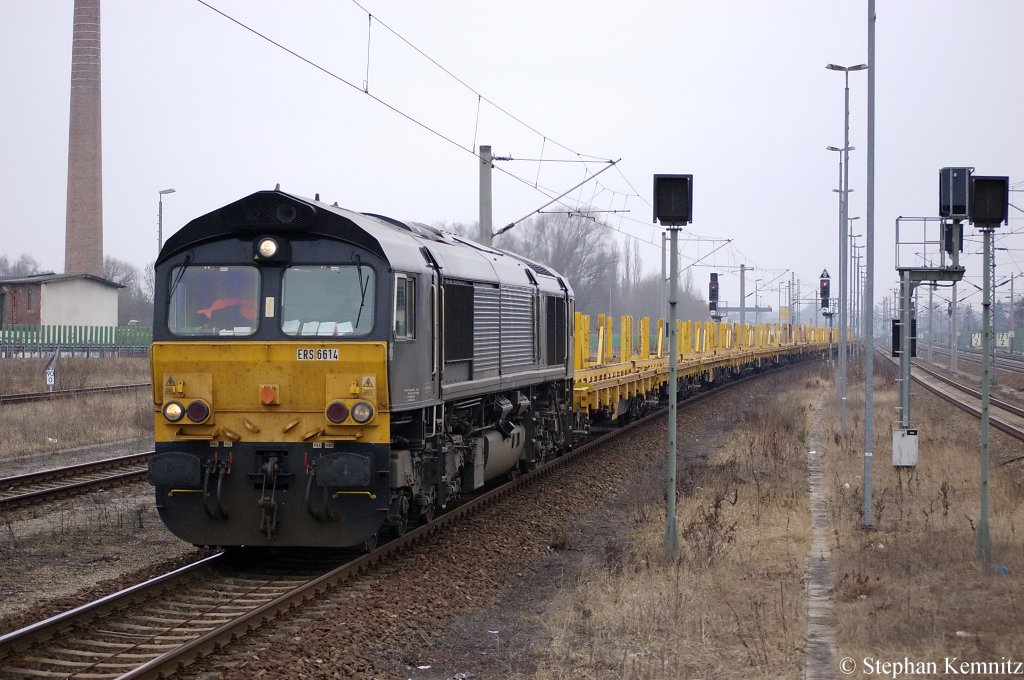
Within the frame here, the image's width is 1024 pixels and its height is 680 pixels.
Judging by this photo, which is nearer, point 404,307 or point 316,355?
point 316,355

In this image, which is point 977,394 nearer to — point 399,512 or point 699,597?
point 699,597

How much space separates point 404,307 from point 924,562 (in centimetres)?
557

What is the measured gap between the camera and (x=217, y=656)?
7926 mm

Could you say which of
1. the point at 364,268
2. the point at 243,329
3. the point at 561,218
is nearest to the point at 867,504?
the point at 364,268

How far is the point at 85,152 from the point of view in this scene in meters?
57.8

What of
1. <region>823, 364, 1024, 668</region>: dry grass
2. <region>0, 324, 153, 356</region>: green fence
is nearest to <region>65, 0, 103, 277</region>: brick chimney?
<region>0, 324, 153, 356</region>: green fence

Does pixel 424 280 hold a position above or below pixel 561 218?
below

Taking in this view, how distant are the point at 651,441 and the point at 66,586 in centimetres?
1542

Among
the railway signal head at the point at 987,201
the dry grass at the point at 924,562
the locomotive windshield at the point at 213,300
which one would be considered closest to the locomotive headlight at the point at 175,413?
the locomotive windshield at the point at 213,300

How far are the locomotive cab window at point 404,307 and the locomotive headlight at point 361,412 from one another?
72 centimetres

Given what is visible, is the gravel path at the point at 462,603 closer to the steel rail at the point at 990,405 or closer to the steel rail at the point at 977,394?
the steel rail at the point at 977,394

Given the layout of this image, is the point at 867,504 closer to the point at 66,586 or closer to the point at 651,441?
the point at 66,586

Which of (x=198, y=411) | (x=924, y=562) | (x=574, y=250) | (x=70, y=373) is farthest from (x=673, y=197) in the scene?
(x=574, y=250)

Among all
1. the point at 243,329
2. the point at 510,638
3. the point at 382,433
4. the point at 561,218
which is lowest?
the point at 510,638
